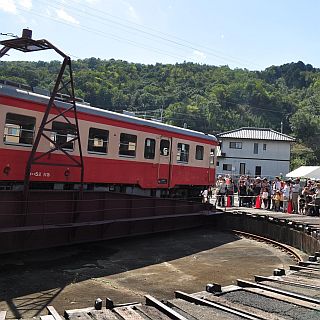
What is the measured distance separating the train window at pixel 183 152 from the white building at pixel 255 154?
4088cm

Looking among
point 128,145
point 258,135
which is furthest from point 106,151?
point 258,135

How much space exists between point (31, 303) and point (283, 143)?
54.3m

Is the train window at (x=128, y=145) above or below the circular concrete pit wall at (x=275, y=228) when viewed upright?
above

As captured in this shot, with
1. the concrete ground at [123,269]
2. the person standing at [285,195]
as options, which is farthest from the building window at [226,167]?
the concrete ground at [123,269]

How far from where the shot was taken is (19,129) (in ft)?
38.6

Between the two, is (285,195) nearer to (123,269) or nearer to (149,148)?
(149,148)

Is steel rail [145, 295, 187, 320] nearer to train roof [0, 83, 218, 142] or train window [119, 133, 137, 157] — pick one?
train roof [0, 83, 218, 142]

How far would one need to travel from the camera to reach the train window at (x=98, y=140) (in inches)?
535

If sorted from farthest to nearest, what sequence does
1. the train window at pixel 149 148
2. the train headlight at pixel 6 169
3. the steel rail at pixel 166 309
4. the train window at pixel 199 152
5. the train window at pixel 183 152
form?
the train window at pixel 199 152 < the train window at pixel 183 152 < the train window at pixel 149 148 < the train headlight at pixel 6 169 < the steel rail at pixel 166 309

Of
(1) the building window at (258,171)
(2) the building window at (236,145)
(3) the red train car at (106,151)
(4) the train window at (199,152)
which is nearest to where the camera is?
(3) the red train car at (106,151)

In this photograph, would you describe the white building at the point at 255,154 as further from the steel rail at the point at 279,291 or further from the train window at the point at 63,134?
the steel rail at the point at 279,291

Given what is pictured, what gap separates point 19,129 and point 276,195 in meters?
14.7

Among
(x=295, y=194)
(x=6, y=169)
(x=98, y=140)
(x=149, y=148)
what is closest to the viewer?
(x=6, y=169)

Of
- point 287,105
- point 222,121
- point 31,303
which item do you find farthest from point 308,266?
point 287,105
